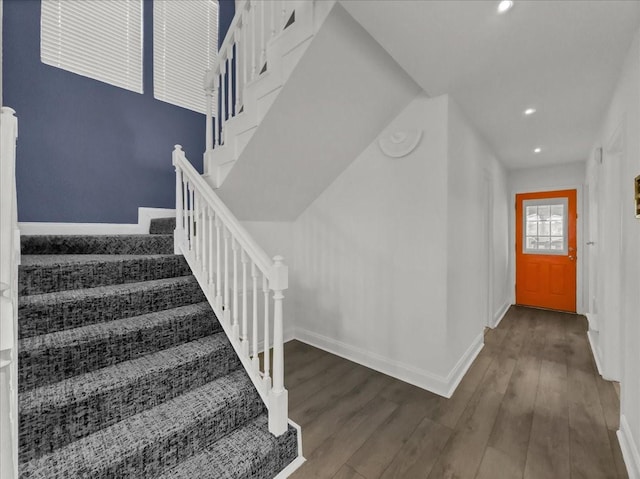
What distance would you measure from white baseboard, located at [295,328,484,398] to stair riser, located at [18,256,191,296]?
1656 millimetres

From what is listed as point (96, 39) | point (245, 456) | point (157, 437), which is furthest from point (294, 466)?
point (96, 39)

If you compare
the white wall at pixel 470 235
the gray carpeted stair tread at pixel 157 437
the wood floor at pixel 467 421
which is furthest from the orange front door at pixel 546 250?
the gray carpeted stair tread at pixel 157 437

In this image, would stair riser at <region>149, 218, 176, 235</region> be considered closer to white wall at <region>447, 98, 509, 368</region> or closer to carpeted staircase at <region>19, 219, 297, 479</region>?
carpeted staircase at <region>19, 219, 297, 479</region>

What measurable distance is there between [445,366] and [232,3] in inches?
180

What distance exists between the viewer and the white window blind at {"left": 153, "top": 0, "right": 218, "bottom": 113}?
293cm

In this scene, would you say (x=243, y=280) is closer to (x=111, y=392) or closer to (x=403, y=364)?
(x=111, y=392)

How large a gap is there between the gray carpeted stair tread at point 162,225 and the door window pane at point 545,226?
5.28 m

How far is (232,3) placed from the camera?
11.6ft

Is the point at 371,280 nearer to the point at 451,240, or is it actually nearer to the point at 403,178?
the point at 451,240

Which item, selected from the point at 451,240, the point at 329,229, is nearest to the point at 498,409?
the point at 451,240

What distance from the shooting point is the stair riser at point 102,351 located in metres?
1.32

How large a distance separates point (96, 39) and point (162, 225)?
1715 millimetres

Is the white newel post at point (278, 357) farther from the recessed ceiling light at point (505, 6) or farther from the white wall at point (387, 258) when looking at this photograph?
the recessed ceiling light at point (505, 6)

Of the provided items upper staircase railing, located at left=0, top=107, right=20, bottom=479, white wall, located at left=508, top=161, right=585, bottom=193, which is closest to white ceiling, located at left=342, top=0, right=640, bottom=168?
upper staircase railing, located at left=0, top=107, right=20, bottom=479
